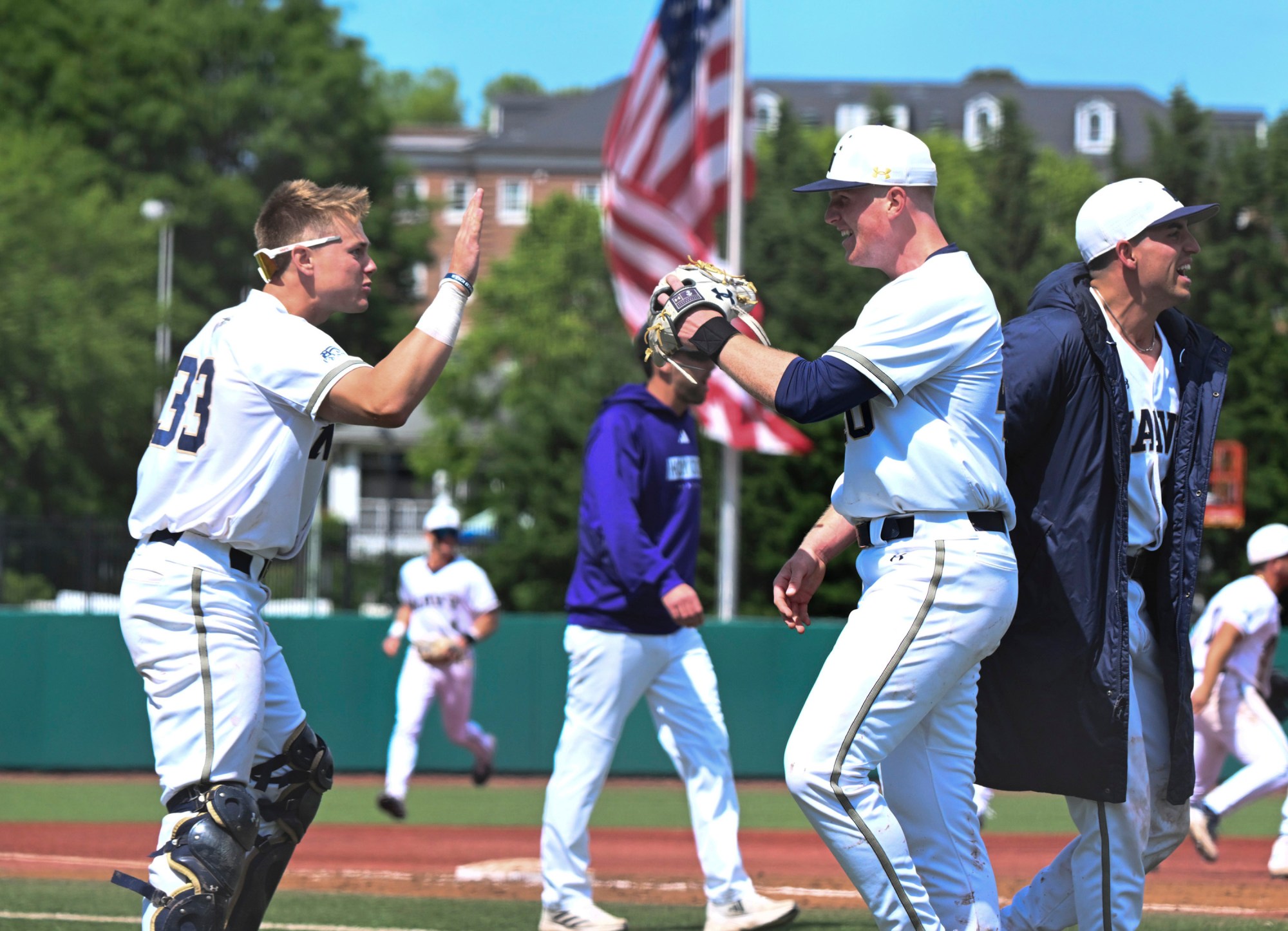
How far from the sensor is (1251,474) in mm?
27688

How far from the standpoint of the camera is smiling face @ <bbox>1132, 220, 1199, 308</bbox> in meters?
4.38

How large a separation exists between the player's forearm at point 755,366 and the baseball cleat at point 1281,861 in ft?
19.0

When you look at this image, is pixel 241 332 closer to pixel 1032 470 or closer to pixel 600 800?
pixel 1032 470

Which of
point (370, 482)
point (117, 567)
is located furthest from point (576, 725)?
point (370, 482)

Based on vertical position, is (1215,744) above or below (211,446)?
below

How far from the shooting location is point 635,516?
6145 mm

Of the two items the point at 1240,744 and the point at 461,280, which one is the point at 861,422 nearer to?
the point at 461,280

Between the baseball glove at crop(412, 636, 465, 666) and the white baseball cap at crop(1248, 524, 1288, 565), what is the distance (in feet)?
18.5

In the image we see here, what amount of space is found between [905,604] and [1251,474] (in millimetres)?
26332

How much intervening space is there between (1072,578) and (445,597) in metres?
8.20

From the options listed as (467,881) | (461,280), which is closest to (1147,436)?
(461,280)

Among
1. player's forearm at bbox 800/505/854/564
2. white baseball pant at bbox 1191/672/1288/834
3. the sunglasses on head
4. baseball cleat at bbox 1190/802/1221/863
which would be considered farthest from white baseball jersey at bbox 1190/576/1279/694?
the sunglasses on head

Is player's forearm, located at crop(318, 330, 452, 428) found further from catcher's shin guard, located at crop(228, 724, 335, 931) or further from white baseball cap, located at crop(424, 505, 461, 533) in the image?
white baseball cap, located at crop(424, 505, 461, 533)

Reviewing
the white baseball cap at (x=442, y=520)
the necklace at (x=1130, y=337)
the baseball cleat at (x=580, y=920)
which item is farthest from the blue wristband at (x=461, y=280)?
the white baseball cap at (x=442, y=520)
